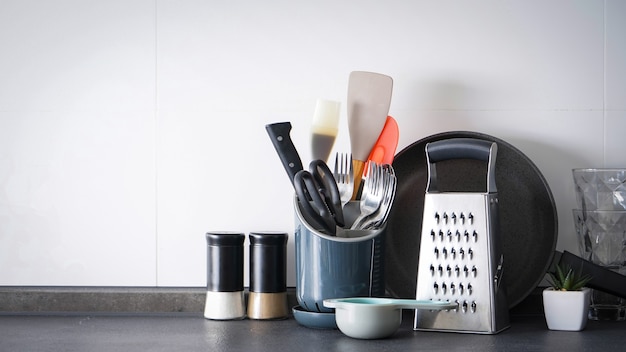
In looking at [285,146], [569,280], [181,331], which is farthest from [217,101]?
[569,280]

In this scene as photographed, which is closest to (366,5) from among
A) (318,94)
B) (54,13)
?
(318,94)

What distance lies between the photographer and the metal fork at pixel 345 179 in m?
1.30

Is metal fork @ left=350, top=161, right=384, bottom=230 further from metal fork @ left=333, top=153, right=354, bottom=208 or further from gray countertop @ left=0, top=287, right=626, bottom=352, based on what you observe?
gray countertop @ left=0, top=287, right=626, bottom=352

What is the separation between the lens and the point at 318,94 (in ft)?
4.72

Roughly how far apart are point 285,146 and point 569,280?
50 centimetres

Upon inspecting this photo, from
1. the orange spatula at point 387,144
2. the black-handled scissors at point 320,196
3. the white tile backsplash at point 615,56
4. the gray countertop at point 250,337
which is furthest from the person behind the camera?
the white tile backsplash at point 615,56

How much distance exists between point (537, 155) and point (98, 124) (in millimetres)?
812

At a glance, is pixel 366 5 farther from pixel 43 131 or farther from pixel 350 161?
pixel 43 131

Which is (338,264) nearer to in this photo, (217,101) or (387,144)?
(387,144)

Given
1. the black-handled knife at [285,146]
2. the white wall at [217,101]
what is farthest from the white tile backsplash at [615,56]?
the black-handled knife at [285,146]

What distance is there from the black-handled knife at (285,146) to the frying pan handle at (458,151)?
217 millimetres

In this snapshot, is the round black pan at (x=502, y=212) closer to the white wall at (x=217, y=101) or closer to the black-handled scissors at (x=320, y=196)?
the white wall at (x=217, y=101)

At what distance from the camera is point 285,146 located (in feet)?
4.22

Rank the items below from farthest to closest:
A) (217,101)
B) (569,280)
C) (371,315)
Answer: (217,101), (569,280), (371,315)
